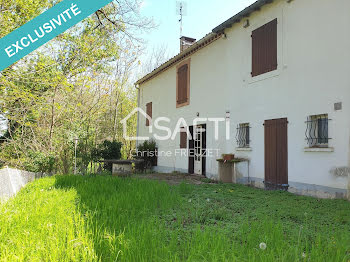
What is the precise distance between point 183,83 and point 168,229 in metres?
10.3

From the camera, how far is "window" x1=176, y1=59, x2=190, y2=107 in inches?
495

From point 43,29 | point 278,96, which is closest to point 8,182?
point 43,29

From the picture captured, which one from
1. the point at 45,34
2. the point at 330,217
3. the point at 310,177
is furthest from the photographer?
the point at 310,177

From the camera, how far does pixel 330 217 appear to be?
4.32m

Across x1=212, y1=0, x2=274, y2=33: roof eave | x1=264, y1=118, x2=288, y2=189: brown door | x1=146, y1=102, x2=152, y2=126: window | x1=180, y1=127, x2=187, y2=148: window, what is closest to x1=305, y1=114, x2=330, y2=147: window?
x1=264, y1=118, x2=288, y2=189: brown door

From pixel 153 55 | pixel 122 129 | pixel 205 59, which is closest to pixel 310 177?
pixel 205 59

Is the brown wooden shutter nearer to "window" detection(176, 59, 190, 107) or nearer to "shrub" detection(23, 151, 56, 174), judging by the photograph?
"window" detection(176, 59, 190, 107)

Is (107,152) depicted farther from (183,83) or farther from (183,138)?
(183,83)

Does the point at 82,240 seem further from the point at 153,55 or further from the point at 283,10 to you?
the point at 153,55

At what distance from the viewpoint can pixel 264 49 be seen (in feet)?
26.7

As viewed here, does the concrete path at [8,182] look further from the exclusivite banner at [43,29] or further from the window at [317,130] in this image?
the window at [317,130]

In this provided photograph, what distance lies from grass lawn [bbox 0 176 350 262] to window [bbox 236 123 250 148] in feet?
10.9

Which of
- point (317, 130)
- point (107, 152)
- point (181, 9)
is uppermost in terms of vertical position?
point (181, 9)

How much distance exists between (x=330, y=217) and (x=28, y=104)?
8.36m
